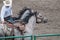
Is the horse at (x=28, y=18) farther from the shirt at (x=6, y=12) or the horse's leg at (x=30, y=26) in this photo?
the shirt at (x=6, y=12)

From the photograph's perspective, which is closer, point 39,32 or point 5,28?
point 5,28

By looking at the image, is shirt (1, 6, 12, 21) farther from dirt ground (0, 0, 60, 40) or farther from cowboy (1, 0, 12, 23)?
dirt ground (0, 0, 60, 40)

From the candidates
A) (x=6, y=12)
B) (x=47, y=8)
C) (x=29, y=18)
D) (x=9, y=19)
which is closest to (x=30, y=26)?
(x=29, y=18)

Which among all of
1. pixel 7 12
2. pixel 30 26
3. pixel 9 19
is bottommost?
pixel 30 26

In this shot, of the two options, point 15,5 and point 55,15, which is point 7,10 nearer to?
point 15,5

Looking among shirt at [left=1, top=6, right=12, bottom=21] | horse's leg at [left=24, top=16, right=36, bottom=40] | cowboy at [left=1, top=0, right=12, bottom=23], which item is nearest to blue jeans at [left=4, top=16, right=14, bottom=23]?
cowboy at [left=1, top=0, right=12, bottom=23]

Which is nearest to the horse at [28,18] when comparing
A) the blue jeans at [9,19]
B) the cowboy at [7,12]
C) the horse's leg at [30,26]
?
the horse's leg at [30,26]

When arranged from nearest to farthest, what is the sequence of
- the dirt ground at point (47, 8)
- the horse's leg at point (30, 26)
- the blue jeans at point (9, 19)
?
the horse's leg at point (30, 26), the blue jeans at point (9, 19), the dirt ground at point (47, 8)

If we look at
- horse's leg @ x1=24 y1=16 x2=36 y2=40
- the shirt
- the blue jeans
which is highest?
the shirt

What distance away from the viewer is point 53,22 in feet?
24.1

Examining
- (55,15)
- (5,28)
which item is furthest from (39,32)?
(5,28)

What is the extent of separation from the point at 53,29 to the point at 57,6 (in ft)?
1.93

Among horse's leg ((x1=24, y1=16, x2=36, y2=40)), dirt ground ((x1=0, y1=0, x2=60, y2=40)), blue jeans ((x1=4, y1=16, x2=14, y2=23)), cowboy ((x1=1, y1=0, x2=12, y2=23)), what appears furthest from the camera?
dirt ground ((x1=0, y1=0, x2=60, y2=40))

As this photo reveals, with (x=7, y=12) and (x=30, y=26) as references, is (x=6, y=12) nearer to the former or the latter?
(x=7, y=12)
